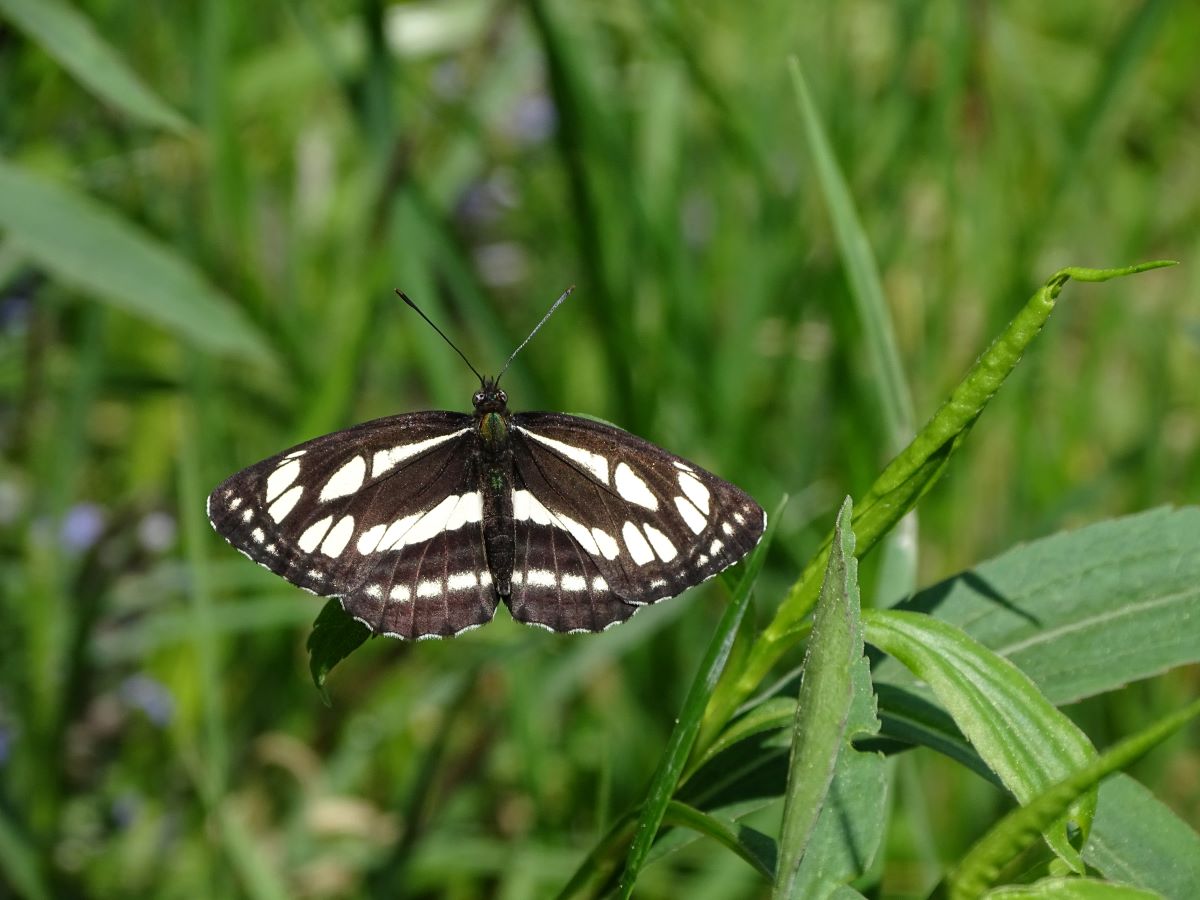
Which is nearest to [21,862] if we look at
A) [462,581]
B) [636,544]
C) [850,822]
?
[462,581]

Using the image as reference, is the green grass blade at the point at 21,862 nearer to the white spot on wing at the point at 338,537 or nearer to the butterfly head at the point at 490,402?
the white spot on wing at the point at 338,537

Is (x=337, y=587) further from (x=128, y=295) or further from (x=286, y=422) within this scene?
(x=286, y=422)

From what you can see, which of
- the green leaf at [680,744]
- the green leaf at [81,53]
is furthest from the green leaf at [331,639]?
the green leaf at [81,53]

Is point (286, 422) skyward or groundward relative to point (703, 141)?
groundward

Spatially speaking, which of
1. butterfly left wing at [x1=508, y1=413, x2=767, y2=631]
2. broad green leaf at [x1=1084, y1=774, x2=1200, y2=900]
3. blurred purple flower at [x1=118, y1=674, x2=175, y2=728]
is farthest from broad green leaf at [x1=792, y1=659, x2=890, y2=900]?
blurred purple flower at [x1=118, y1=674, x2=175, y2=728]

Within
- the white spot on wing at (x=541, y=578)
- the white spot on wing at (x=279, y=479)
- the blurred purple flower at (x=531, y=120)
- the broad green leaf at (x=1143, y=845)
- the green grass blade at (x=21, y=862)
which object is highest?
the blurred purple flower at (x=531, y=120)

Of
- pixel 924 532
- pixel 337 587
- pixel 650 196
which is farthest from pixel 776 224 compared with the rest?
pixel 337 587
